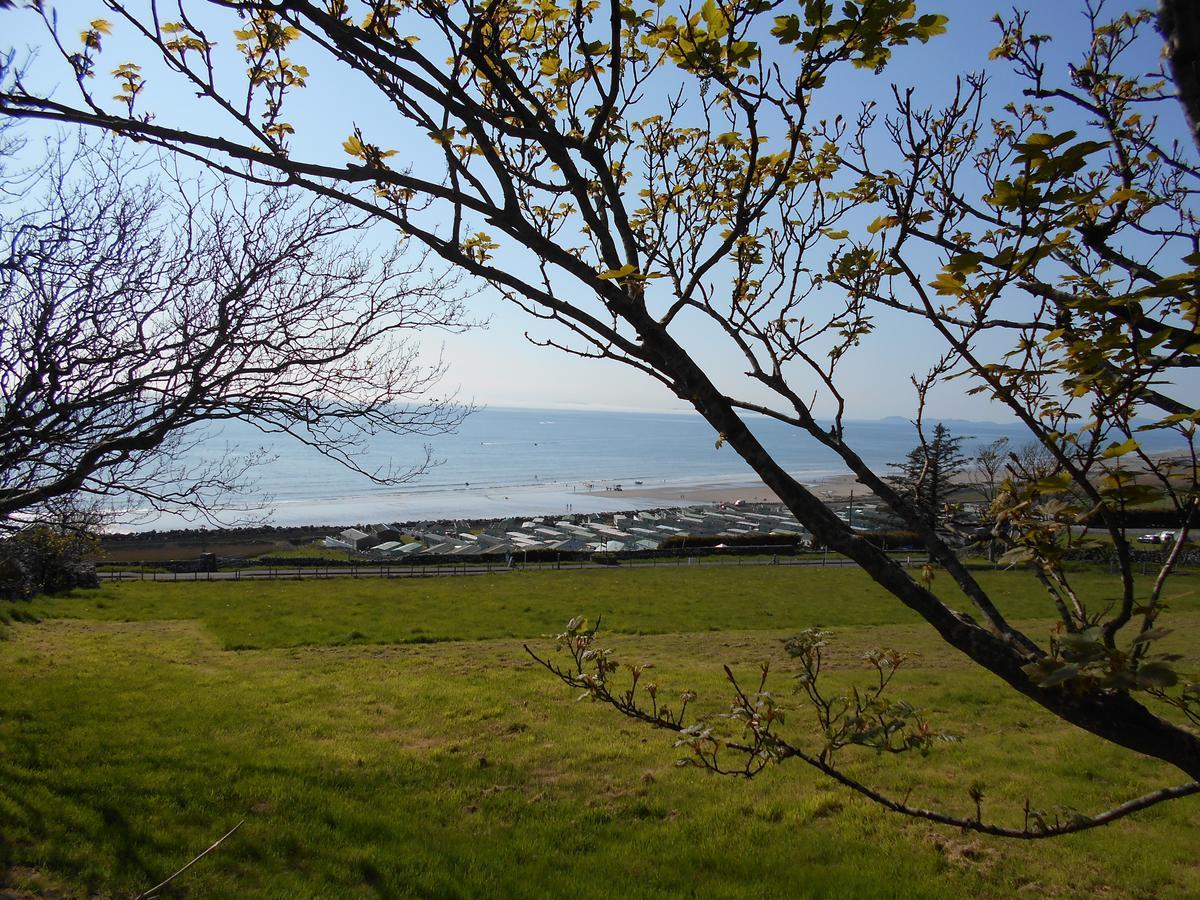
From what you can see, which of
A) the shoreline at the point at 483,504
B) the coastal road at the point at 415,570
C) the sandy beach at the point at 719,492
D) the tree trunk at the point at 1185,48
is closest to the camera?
the tree trunk at the point at 1185,48

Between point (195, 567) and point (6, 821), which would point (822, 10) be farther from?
point (195, 567)

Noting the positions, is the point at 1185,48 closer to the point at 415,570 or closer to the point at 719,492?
the point at 415,570

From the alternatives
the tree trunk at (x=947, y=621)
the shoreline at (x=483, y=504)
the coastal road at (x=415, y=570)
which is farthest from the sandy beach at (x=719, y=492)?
the tree trunk at (x=947, y=621)

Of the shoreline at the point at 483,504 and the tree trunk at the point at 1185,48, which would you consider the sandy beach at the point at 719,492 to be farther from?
the tree trunk at the point at 1185,48

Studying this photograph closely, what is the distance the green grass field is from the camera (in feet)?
17.6

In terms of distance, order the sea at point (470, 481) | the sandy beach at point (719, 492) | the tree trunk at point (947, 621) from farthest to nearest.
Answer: the sandy beach at point (719, 492), the sea at point (470, 481), the tree trunk at point (947, 621)

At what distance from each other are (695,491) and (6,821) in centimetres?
7463

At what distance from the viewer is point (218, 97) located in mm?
2988

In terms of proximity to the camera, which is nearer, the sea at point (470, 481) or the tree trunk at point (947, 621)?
the tree trunk at point (947, 621)

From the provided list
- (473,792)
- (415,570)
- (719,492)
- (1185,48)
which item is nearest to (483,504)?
(719,492)

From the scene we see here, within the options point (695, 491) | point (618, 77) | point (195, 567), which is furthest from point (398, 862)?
point (695, 491)

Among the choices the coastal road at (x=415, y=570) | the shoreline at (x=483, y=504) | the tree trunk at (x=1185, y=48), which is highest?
the tree trunk at (x=1185, y=48)

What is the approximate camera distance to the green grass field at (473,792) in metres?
5.36

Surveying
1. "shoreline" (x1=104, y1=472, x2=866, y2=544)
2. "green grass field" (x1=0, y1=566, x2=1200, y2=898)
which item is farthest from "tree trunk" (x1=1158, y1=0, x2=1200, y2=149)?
"shoreline" (x1=104, y1=472, x2=866, y2=544)
